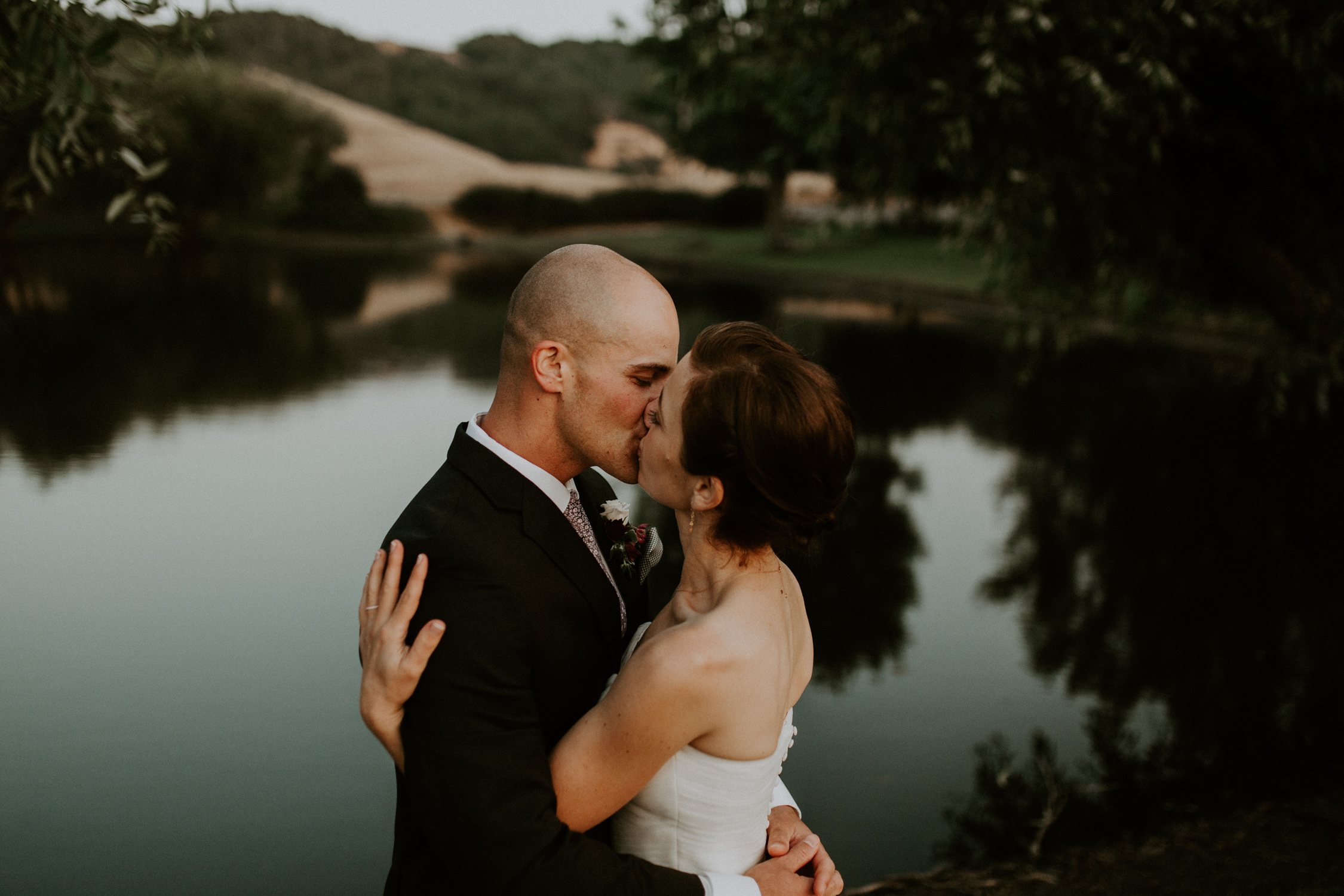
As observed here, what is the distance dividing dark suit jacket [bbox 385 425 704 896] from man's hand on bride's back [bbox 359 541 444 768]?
0.09 ft

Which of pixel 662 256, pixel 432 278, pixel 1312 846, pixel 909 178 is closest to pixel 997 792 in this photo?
pixel 1312 846

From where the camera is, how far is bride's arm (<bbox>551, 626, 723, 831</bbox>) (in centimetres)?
198

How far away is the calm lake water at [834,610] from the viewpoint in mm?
5152

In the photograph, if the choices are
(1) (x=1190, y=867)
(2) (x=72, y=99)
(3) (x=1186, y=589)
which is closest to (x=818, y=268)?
(3) (x=1186, y=589)

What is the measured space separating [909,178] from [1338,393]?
13978mm

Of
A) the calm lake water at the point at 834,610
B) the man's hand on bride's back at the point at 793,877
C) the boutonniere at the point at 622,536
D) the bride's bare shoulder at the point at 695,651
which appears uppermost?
the boutonniere at the point at 622,536

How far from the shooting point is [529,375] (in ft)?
7.66

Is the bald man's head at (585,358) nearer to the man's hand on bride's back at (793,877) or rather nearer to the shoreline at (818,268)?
the man's hand on bride's back at (793,877)

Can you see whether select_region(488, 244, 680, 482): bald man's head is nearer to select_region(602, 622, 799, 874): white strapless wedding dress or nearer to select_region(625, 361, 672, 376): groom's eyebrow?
select_region(625, 361, 672, 376): groom's eyebrow

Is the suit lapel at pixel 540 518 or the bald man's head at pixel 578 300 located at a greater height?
the bald man's head at pixel 578 300

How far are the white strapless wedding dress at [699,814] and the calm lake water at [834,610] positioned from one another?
1.66ft

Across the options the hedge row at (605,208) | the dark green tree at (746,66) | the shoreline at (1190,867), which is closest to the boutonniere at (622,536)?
the shoreline at (1190,867)

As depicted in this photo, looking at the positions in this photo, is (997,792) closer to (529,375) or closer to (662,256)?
(529,375)

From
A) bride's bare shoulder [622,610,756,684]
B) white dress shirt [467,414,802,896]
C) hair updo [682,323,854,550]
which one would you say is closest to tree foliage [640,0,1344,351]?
hair updo [682,323,854,550]
